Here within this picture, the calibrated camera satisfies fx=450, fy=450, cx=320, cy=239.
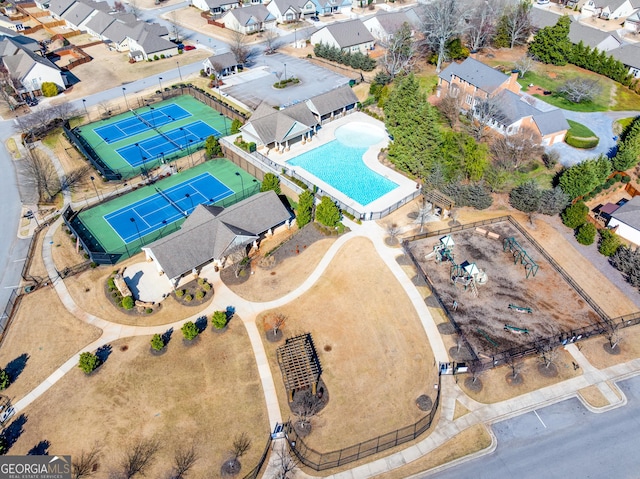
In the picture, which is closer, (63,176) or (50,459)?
(50,459)

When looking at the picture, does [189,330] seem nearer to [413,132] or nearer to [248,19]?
[413,132]

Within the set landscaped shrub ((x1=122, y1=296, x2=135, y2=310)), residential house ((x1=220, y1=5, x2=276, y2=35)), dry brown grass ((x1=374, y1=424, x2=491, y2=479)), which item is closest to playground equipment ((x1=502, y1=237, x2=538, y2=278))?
dry brown grass ((x1=374, y1=424, x2=491, y2=479))

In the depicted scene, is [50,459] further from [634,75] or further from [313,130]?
[634,75]

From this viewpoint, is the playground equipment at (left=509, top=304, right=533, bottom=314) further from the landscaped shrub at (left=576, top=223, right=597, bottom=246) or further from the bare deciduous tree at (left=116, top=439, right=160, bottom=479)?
the bare deciduous tree at (left=116, top=439, right=160, bottom=479)

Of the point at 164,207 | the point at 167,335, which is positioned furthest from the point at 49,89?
the point at 167,335

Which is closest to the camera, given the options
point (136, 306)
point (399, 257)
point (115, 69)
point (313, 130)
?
point (136, 306)

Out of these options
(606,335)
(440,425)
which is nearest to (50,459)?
(440,425)
